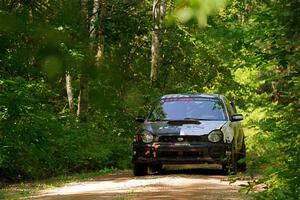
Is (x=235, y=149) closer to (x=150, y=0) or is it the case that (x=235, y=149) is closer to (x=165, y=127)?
(x=165, y=127)

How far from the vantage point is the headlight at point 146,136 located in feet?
42.7

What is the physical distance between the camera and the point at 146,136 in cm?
1307

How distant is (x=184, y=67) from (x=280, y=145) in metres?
23.8

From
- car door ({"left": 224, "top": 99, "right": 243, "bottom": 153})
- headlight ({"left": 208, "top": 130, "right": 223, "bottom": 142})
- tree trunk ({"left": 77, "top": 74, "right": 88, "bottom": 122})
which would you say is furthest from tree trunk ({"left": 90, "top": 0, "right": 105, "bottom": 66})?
headlight ({"left": 208, "top": 130, "right": 223, "bottom": 142})

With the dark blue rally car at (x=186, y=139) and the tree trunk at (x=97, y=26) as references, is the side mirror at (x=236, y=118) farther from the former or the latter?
the tree trunk at (x=97, y=26)

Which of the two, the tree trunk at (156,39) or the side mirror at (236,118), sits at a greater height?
the tree trunk at (156,39)

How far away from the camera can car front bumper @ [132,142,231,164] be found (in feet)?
41.8

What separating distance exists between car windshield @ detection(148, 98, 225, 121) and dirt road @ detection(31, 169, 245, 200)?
140cm

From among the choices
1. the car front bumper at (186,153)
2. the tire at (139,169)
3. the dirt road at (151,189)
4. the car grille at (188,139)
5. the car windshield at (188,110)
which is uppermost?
the car windshield at (188,110)

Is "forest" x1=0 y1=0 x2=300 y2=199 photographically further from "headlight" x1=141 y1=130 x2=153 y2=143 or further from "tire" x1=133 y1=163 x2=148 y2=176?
"tire" x1=133 y1=163 x2=148 y2=176

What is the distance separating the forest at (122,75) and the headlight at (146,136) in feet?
2.73

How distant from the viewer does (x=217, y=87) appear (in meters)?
31.0

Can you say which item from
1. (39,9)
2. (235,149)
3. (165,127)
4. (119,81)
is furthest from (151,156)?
(39,9)

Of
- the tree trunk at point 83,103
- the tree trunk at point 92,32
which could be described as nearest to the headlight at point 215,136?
the tree trunk at point 92,32
